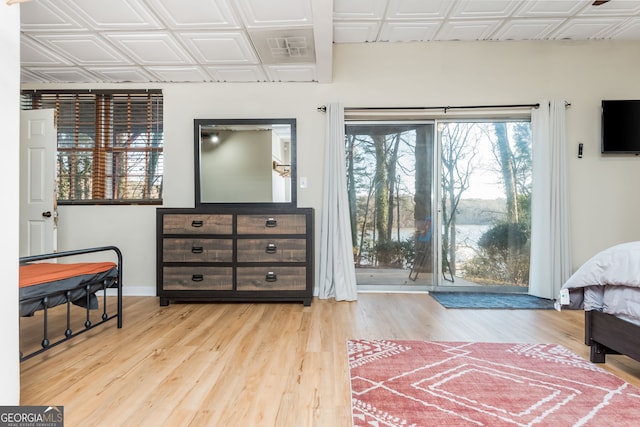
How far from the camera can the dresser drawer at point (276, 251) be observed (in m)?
3.23

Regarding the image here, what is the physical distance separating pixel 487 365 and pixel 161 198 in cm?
351

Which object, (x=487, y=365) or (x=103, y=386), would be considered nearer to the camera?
(x=103, y=386)

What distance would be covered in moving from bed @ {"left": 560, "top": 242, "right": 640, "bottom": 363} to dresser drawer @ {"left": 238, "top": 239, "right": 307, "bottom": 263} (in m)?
2.10

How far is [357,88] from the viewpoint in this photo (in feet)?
11.9

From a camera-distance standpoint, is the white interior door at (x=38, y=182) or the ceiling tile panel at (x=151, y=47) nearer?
the ceiling tile panel at (x=151, y=47)

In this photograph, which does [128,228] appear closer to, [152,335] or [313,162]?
[152,335]

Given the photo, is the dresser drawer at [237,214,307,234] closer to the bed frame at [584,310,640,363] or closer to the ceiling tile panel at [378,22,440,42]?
the ceiling tile panel at [378,22,440,42]

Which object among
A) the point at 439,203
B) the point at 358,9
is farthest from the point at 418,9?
the point at 439,203

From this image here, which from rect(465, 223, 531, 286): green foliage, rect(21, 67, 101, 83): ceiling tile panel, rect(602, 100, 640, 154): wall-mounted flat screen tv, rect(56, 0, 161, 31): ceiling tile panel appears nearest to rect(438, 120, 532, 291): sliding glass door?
rect(465, 223, 531, 286): green foliage

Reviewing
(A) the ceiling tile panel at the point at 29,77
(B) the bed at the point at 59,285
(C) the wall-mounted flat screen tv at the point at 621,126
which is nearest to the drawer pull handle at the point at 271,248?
(B) the bed at the point at 59,285

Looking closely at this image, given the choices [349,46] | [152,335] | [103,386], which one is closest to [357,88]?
[349,46]

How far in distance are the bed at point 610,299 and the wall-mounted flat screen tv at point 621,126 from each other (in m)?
2.22

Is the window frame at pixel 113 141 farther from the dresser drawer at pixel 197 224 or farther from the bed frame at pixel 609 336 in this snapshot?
the bed frame at pixel 609 336

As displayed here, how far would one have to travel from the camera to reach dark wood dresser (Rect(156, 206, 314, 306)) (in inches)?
127
